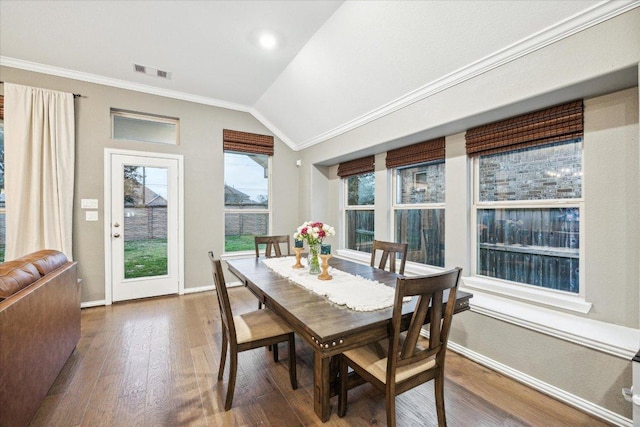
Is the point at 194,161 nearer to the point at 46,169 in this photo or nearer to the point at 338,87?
the point at 46,169

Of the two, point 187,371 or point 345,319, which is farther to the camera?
point 187,371

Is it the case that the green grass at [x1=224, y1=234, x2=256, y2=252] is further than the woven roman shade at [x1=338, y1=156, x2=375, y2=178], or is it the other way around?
the green grass at [x1=224, y1=234, x2=256, y2=252]

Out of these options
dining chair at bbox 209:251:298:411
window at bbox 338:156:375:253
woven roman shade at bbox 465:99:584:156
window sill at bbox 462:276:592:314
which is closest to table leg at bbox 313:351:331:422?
dining chair at bbox 209:251:298:411

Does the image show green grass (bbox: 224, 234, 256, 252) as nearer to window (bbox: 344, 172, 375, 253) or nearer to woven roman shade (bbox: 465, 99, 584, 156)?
window (bbox: 344, 172, 375, 253)

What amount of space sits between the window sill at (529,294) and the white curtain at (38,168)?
4569mm

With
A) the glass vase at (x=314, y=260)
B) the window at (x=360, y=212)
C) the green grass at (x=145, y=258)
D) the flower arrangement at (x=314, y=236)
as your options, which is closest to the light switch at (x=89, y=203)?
the green grass at (x=145, y=258)

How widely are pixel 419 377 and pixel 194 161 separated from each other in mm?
4019

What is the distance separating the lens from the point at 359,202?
14.1ft

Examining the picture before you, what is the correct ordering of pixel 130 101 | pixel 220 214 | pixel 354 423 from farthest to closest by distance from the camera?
pixel 220 214 → pixel 130 101 → pixel 354 423

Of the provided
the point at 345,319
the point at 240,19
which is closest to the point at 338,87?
the point at 240,19

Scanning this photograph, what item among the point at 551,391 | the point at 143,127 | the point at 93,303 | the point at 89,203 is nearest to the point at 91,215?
the point at 89,203

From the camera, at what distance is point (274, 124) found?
464 cm

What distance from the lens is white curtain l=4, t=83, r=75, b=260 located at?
10.2 ft

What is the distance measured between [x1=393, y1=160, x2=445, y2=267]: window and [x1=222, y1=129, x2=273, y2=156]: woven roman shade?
2.30 metres
